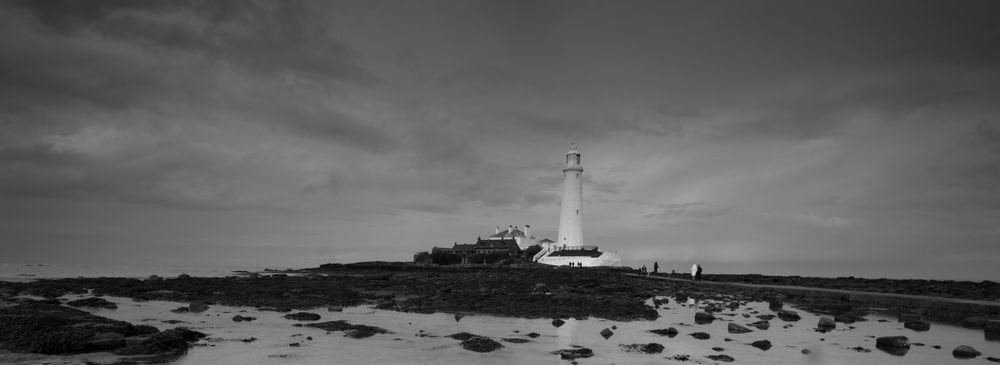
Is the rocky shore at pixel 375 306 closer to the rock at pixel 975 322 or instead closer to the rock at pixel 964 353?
the rock at pixel 975 322

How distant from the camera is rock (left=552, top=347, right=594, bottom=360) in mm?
13688

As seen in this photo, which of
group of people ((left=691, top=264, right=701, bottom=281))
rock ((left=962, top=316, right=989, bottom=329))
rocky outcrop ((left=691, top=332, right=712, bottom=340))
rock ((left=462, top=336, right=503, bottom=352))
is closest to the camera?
rock ((left=462, top=336, right=503, bottom=352))

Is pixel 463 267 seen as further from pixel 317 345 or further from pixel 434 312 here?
pixel 317 345

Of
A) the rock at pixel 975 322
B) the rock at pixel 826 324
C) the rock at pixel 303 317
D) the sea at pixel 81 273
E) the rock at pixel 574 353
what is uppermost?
the rock at pixel 975 322

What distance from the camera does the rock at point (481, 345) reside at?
48.2 ft

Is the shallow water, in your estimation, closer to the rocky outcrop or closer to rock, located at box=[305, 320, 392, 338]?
the rocky outcrop

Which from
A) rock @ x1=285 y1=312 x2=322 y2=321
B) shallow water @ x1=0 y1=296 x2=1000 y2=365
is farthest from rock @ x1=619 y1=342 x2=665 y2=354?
rock @ x1=285 y1=312 x2=322 y2=321

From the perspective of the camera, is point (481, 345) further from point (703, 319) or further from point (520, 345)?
point (703, 319)

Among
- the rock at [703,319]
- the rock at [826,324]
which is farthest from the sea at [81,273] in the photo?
the rock at [826,324]

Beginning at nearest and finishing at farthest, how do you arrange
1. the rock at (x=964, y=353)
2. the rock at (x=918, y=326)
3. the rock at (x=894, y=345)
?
the rock at (x=964, y=353), the rock at (x=894, y=345), the rock at (x=918, y=326)

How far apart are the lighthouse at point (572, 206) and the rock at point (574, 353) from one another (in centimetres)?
6693

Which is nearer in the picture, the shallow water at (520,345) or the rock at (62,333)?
the rock at (62,333)


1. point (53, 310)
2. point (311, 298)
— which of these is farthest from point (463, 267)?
point (53, 310)

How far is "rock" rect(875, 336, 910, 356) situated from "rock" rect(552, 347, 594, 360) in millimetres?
7992
